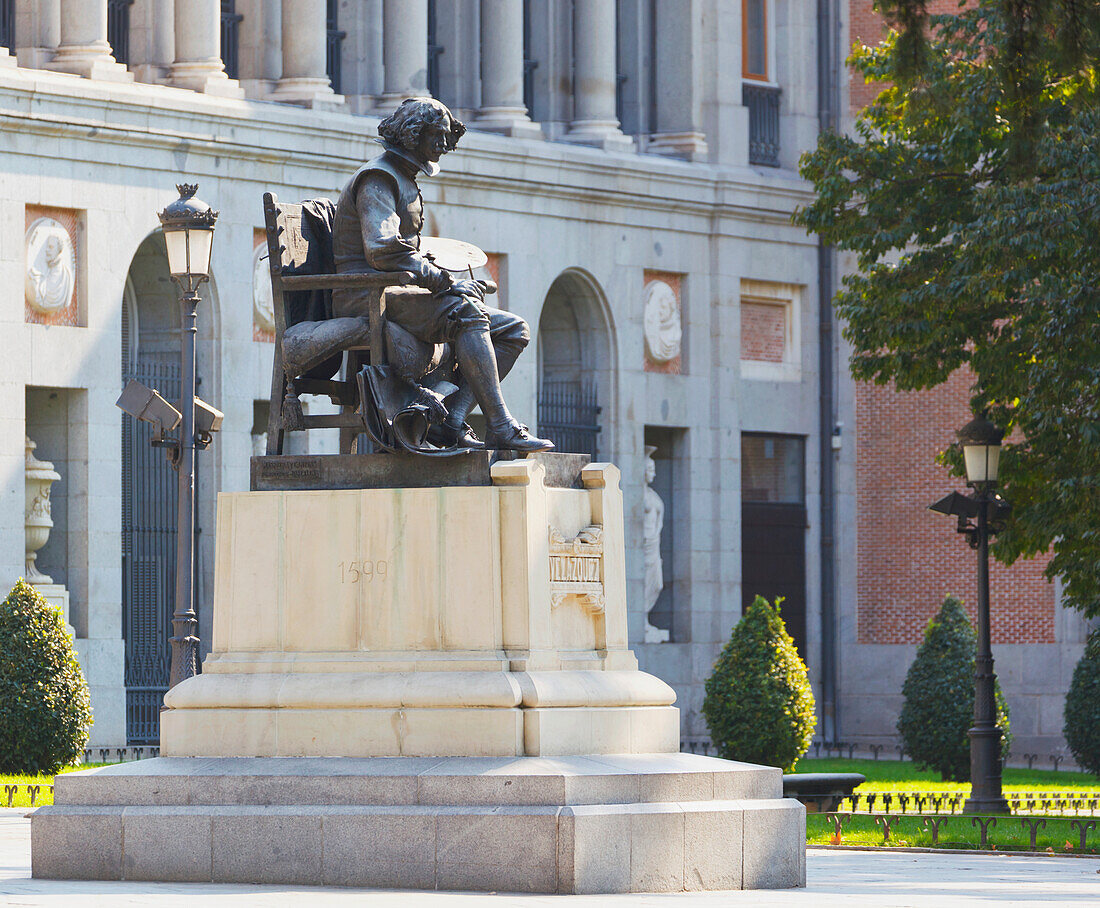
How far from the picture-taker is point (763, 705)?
1155 inches

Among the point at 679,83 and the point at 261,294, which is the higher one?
the point at 679,83

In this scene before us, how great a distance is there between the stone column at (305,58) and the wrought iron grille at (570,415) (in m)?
5.74

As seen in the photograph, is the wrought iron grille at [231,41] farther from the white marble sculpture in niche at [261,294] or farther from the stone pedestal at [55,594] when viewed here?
the stone pedestal at [55,594]

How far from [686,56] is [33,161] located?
40.3 ft

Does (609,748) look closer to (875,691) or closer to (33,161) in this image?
(33,161)

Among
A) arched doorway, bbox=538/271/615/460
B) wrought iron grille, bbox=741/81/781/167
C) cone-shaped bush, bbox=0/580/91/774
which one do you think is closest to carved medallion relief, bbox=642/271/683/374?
arched doorway, bbox=538/271/615/460

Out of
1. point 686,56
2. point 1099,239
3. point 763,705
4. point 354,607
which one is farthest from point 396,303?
point 686,56

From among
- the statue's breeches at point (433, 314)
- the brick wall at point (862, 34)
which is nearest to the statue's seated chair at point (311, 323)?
the statue's breeches at point (433, 314)

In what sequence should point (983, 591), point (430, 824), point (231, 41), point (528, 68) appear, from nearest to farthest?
point (430, 824) < point (983, 591) < point (231, 41) < point (528, 68)

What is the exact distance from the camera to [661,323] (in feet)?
122

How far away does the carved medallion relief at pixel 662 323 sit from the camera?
3700 cm

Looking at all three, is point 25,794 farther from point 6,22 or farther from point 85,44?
point 6,22

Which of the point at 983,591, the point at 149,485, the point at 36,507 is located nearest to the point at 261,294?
the point at 149,485

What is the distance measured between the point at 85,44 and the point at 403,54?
5.26 metres
